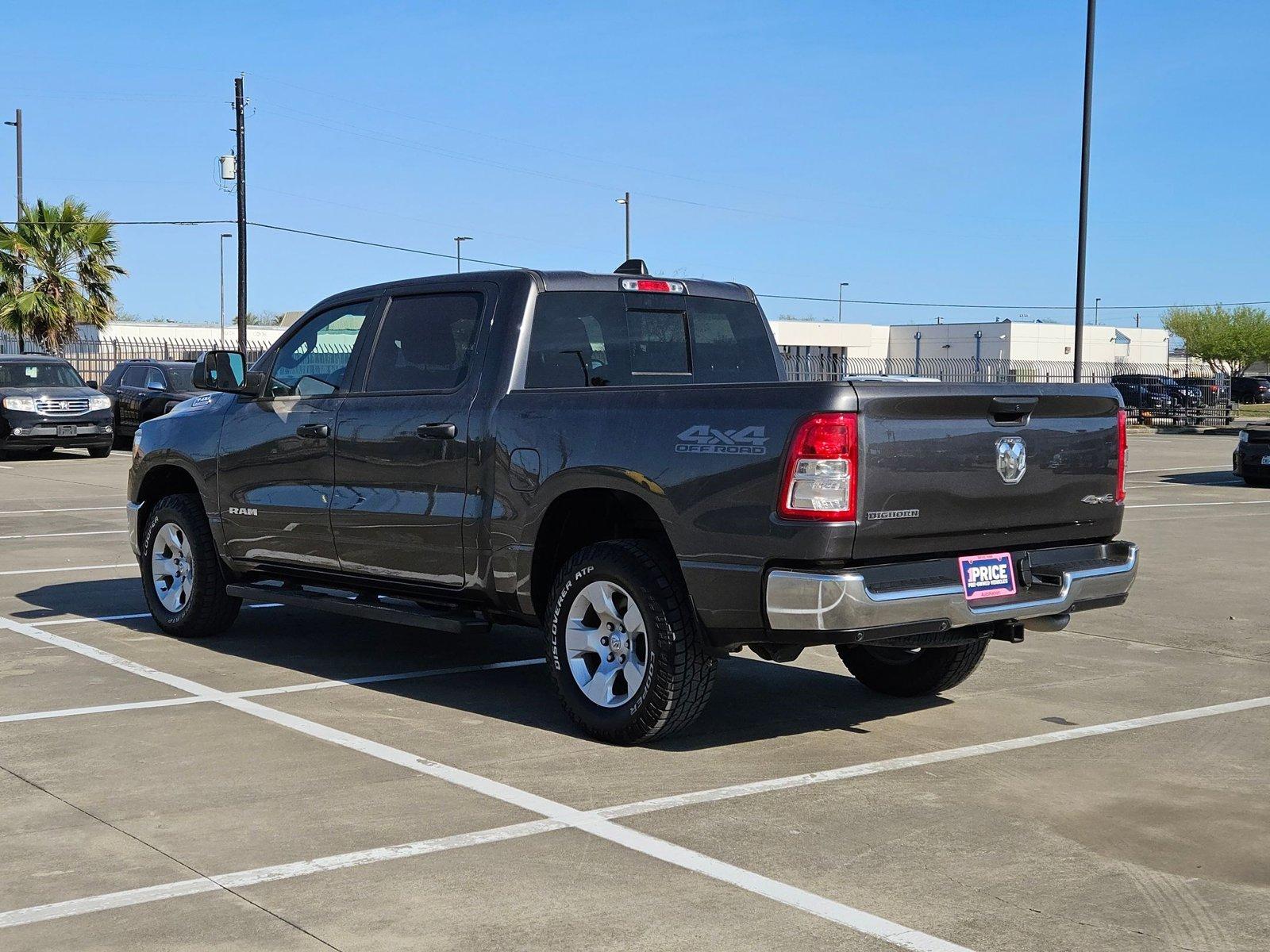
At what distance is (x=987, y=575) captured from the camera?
6066 millimetres

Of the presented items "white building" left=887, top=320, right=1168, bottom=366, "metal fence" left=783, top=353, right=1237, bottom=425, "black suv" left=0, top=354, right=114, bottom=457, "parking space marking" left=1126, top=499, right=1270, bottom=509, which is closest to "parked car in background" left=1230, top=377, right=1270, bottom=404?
"white building" left=887, top=320, right=1168, bottom=366

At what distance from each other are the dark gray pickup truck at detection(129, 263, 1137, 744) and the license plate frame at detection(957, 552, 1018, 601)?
0.04 feet

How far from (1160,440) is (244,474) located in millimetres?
32724

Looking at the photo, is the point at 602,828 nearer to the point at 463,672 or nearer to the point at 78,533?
the point at 463,672

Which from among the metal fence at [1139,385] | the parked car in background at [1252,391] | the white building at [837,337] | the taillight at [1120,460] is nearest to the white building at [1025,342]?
the white building at [837,337]

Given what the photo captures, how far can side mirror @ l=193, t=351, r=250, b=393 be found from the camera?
27.6 ft

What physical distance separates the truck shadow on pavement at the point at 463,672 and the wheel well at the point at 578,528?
0.68 metres

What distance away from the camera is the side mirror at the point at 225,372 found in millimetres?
8398

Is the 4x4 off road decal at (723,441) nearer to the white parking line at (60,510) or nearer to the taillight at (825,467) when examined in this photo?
the taillight at (825,467)

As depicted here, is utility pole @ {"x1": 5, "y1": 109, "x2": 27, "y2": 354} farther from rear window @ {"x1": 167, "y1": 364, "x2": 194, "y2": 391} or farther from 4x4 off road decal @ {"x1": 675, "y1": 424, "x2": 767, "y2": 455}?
4x4 off road decal @ {"x1": 675, "y1": 424, "x2": 767, "y2": 455}

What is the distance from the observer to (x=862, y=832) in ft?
16.8

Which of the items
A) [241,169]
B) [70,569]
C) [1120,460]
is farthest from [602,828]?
[241,169]

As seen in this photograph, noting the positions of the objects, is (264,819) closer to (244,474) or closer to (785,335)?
(244,474)

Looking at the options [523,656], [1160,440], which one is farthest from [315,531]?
[1160,440]
